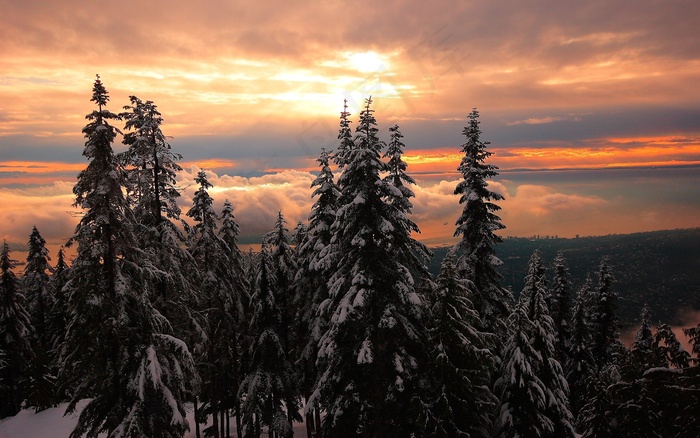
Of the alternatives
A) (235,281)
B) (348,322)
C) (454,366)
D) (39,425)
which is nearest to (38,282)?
(39,425)

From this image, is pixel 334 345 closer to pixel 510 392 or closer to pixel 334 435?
pixel 334 435

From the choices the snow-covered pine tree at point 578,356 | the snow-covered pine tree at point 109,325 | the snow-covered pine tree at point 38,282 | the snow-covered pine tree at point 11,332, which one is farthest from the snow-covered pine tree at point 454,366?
the snow-covered pine tree at point 38,282

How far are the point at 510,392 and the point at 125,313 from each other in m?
16.3

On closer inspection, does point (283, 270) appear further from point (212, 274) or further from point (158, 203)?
point (158, 203)

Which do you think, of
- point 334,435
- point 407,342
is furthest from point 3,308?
point 407,342

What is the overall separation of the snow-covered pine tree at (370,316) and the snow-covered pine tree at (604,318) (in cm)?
3045

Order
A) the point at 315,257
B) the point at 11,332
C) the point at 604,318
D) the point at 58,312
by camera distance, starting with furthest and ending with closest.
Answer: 1. the point at 58,312
2. the point at 604,318
3. the point at 11,332
4. the point at 315,257

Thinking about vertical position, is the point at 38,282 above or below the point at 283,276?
below

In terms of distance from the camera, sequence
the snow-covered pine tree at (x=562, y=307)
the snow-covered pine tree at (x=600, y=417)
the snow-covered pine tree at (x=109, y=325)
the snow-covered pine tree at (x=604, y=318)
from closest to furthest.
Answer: the snow-covered pine tree at (x=109, y=325) < the snow-covered pine tree at (x=600, y=417) < the snow-covered pine tree at (x=562, y=307) < the snow-covered pine tree at (x=604, y=318)

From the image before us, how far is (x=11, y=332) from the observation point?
3788 cm

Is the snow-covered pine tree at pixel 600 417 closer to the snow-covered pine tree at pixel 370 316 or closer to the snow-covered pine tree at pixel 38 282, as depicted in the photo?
the snow-covered pine tree at pixel 370 316

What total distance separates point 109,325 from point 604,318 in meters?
41.7

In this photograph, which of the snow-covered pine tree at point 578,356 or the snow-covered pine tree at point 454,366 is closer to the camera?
the snow-covered pine tree at point 454,366

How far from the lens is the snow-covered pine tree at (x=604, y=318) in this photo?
3875 centimetres
